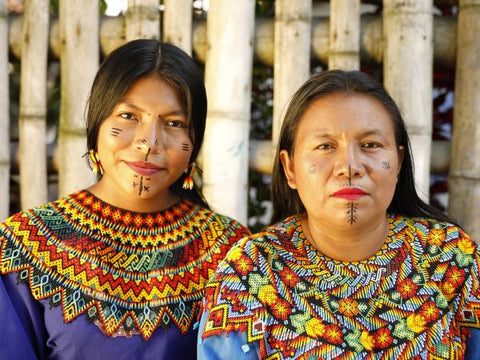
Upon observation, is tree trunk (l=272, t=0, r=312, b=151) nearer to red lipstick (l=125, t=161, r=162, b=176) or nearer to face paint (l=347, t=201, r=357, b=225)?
red lipstick (l=125, t=161, r=162, b=176)

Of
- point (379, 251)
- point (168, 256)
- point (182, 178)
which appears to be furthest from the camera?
point (182, 178)

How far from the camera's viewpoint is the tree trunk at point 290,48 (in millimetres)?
2910

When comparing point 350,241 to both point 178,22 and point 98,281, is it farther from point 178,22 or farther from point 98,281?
point 178,22

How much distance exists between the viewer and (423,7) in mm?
2783

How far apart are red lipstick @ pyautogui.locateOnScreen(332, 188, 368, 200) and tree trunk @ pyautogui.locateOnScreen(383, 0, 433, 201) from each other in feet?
3.47

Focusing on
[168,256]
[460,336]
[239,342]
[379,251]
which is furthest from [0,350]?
[460,336]

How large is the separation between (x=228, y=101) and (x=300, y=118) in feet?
3.16

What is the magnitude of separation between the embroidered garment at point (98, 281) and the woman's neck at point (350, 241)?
0.44m

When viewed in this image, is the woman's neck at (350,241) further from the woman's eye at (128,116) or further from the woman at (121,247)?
the woman's eye at (128,116)

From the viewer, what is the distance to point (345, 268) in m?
1.95

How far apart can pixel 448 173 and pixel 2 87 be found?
2256 millimetres

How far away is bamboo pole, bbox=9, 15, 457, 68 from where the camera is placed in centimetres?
291

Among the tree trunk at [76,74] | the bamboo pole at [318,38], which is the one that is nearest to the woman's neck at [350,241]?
the bamboo pole at [318,38]

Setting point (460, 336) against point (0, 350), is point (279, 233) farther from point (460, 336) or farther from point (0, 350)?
point (0, 350)
